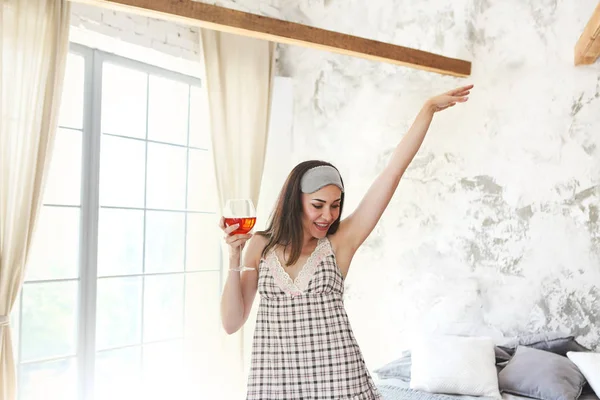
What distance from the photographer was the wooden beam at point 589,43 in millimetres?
2975

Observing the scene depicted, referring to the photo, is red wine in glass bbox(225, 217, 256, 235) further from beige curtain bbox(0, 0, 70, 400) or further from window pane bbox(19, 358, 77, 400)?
window pane bbox(19, 358, 77, 400)

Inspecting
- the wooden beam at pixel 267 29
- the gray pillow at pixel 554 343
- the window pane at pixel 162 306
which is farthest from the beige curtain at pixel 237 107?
the gray pillow at pixel 554 343

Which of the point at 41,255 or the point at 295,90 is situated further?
the point at 295,90

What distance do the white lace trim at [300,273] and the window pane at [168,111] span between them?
2748 mm

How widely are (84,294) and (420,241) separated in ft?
7.01

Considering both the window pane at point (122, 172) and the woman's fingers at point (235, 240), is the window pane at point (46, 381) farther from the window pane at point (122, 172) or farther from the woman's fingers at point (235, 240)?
the woman's fingers at point (235, 240)

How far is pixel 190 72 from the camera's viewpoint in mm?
4543

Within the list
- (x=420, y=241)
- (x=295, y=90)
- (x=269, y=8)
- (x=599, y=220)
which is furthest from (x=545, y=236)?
(x=269, y=8)

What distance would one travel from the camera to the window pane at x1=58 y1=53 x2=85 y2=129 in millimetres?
4043

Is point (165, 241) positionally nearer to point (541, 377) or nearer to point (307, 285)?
point (541, 377)

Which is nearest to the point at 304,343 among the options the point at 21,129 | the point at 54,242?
the point at 21,129

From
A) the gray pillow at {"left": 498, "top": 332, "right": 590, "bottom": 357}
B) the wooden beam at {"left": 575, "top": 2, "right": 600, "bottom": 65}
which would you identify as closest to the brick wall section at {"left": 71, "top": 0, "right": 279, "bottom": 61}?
the wooden beam at {"left": 575, "top": 2, "right": 600, "bottom": 65}

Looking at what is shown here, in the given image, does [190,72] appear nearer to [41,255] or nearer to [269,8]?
[269,8]

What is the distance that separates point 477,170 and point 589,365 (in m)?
1.34
